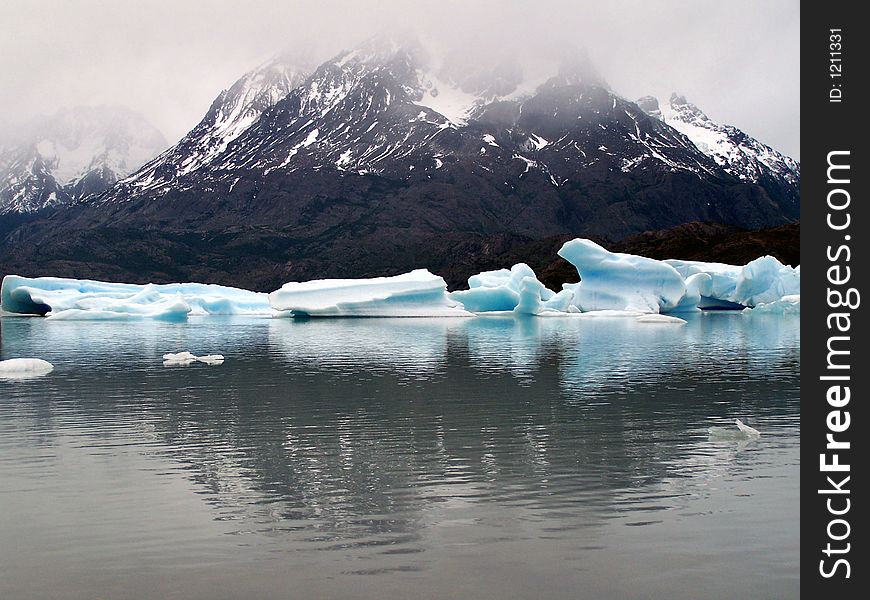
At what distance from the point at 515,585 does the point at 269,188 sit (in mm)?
176829

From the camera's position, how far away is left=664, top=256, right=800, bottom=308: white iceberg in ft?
174

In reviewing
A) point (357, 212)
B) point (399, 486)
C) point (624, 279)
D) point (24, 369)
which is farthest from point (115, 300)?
point (357, 212)

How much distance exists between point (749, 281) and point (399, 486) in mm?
48648

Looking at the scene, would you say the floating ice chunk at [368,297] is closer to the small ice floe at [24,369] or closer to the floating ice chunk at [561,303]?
the floating ice chunk at [561,303]

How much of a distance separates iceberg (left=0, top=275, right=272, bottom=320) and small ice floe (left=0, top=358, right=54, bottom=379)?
90.0ft

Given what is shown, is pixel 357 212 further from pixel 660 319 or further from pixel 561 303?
pixel 660 319

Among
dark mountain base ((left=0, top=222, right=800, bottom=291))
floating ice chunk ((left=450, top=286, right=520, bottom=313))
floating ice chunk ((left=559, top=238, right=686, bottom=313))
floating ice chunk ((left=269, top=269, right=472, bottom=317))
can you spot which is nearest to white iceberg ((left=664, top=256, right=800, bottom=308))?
floating ice chunk ((left=559, top=238, right=686, bottom=313))

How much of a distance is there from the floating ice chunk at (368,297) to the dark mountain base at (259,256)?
241ft

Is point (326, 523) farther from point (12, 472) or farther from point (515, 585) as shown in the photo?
point (12, 472)

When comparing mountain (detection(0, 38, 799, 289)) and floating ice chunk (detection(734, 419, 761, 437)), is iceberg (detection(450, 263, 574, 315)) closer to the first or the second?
floating ice chunk (detection(734, 419, 761, 437))

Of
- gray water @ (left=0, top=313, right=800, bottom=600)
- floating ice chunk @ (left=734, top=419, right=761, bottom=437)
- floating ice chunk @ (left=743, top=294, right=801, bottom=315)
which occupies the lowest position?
gray water @ (left=0, top=313, right=800, bottom=600)

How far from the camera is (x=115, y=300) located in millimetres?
50719

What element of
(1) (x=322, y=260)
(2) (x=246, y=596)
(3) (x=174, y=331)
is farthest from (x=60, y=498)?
(1) (x=322, y=260)

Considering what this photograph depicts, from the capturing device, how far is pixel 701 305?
62.4 meters
